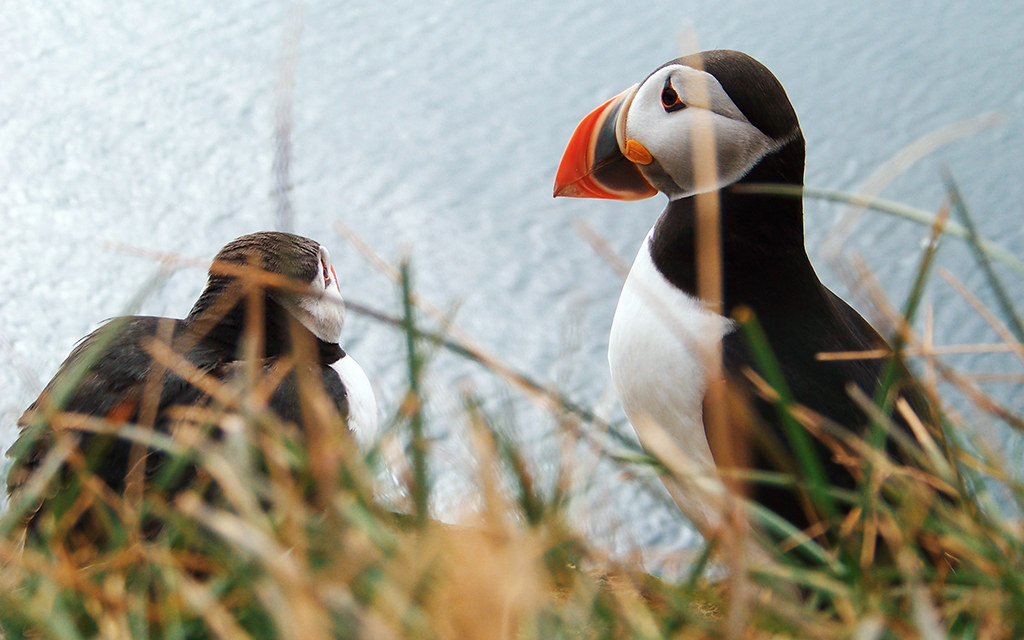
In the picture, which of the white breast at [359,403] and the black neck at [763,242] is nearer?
the black neck at [763,242]

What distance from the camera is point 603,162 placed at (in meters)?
1.05

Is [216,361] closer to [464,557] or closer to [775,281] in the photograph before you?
[775,281]

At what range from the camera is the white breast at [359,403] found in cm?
110

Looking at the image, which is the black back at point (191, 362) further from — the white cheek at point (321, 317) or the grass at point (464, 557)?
the grass at point (464, 557)

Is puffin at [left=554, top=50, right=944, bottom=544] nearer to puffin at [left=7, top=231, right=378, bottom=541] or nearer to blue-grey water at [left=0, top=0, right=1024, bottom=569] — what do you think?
puffin at [left=7, top=231, right=378, bottom=541]

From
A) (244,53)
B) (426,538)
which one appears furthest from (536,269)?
(426,538)

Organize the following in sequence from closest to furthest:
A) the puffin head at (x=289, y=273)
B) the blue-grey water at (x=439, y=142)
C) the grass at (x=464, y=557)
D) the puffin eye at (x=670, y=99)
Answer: the grass at (x=464, y=557), the puffin eye at (x=670, y=99), the puffin head at (x=289, y=273), the blue-grey water at (x=439, y=142)

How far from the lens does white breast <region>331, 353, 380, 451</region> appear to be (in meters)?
1.10

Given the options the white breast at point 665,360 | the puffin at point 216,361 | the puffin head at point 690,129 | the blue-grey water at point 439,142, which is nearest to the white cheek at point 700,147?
the puffin head at point 690,129

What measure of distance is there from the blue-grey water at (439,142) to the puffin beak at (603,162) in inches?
21.5

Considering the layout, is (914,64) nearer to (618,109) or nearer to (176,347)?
(618,109)

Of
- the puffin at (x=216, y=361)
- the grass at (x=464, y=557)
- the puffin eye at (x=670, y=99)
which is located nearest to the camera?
the grass at (x=464, y=557)

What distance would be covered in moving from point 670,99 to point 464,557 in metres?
0.71

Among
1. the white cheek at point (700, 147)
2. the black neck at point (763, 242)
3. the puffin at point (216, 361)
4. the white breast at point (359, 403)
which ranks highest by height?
the white cheek at point (700, 147)
